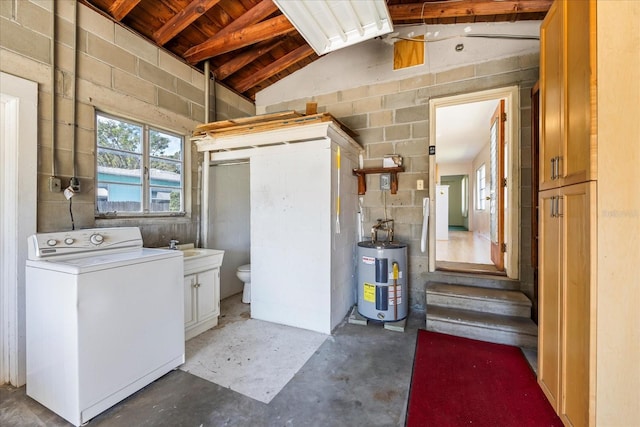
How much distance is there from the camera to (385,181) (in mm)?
3215

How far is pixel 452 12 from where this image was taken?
268 centimetres

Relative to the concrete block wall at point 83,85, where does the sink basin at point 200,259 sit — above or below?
below

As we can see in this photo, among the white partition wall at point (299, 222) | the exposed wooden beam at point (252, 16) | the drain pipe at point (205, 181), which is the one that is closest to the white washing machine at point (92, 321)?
the white partition wall at point (299, 222)

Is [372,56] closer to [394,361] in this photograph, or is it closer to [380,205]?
[380,205]

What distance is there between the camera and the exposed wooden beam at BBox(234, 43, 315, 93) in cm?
333

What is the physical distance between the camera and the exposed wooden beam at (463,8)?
2.48 m

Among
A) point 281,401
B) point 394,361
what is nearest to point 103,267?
point 281,401

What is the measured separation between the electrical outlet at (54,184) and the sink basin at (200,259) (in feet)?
3.24

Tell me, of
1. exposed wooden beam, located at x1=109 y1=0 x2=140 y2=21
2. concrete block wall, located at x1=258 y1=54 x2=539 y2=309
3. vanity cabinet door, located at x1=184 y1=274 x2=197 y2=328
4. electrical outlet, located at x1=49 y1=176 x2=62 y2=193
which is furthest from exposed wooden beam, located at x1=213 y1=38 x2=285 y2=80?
vanity cabinet door, located at x1=184 y1=274 x2=197 y2=328

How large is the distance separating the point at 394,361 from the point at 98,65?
344 cm

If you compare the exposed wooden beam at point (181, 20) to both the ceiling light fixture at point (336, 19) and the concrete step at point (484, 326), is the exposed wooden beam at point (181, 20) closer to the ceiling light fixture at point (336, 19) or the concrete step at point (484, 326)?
the ceiling light fixture at point (336, 19)

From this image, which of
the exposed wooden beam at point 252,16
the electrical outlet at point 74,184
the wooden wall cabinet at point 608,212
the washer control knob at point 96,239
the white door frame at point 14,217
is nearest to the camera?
the wooden wall cabinet at point 608,212

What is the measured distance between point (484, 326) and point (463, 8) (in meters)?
3.03

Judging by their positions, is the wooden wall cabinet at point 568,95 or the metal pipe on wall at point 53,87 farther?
the metal pipe on wall at point 53,87
